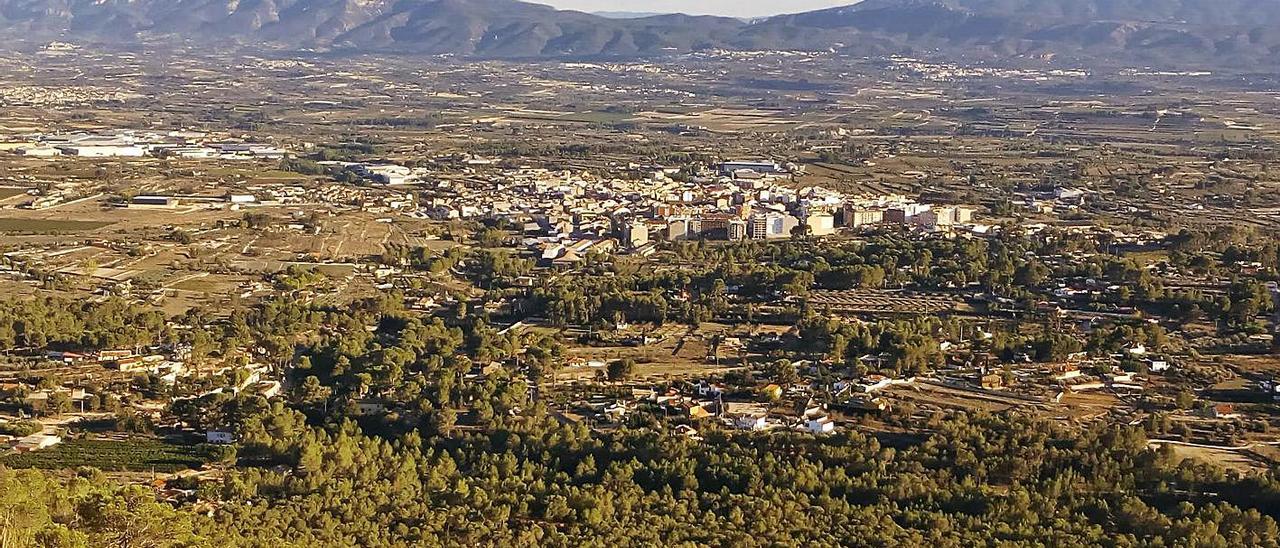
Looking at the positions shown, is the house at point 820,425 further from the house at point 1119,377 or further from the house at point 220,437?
the house at point 220,437

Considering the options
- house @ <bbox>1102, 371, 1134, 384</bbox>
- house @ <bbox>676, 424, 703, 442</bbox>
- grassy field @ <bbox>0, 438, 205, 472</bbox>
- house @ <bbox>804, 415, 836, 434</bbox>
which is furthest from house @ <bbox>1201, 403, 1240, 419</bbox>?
grassy field @ <bbox>0, 438, 205, 472</bbox>

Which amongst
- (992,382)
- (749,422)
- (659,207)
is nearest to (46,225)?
(659,207)

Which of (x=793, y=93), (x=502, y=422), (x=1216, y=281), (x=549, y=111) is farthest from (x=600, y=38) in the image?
(x=502, y=422)

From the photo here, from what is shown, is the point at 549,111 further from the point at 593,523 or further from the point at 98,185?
the point at 593,523

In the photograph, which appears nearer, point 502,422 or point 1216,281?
point 502,422

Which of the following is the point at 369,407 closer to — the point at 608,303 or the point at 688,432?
the point at 688,432

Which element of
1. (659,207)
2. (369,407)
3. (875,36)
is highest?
(369,407)
